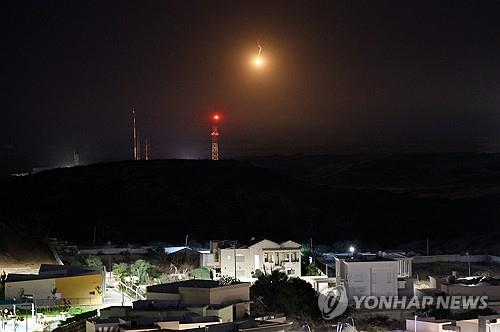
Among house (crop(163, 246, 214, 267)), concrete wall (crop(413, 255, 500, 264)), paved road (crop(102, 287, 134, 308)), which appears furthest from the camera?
concrete wall (crop(413, 255, 500, 264))

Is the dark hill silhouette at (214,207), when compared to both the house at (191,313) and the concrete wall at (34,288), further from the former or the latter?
the house at (191,313)

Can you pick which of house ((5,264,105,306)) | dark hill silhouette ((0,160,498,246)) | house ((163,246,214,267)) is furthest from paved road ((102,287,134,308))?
dark hill silhouette ((0,160,498,246))

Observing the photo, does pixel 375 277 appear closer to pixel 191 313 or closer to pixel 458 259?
pixel 191 313

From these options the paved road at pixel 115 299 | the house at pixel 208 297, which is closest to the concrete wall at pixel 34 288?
the paved road at pixel 115 299

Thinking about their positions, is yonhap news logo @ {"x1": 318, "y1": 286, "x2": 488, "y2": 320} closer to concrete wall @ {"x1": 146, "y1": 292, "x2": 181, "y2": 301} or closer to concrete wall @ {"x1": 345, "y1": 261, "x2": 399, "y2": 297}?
concrete wall @ {"x1": 345, "y1": 261, "x2": 399, "y2": 297}

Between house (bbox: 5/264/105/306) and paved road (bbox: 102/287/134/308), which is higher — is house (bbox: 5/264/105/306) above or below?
above

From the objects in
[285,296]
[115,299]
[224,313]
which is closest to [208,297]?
Result: [224,313]

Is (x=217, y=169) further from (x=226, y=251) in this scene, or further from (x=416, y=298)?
(x=416, y=298)
